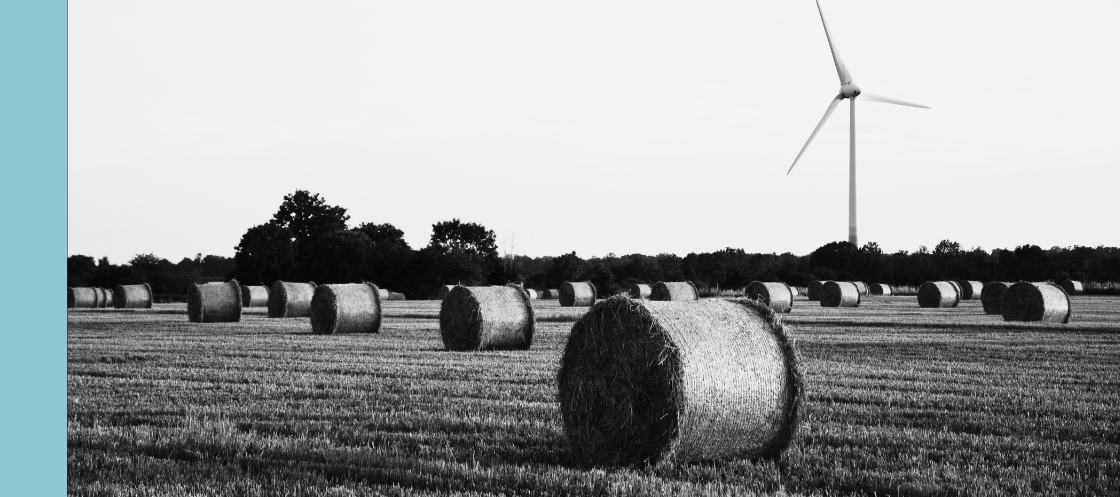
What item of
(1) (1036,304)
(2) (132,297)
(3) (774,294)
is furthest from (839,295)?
(2) (132,297)

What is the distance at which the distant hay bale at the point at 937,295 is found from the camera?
133 ft

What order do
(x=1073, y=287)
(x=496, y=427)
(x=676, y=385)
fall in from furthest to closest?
(x=1073, y=287), (x=496, y=427), (x=676, y=385)

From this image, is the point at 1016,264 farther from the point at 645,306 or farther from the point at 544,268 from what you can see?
the point at 645,306

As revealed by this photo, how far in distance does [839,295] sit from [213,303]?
25.2 m

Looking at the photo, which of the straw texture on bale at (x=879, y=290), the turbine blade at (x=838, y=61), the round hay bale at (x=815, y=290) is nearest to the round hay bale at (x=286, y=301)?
the turbine blade at (x=838, y=61)

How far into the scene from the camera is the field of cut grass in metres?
6.72

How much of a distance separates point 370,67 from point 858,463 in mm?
4662

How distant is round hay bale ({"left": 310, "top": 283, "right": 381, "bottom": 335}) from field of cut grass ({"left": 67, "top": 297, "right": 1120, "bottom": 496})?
566cm

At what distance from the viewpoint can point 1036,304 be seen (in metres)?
27.4

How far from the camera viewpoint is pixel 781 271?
71.2 meters

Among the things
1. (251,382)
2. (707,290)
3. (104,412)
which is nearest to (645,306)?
(104,412)

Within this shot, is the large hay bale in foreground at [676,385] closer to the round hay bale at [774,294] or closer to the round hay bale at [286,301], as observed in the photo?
the round hay bale at [286,301]

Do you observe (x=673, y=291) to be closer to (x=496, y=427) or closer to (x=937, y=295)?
(x=937, y=295)

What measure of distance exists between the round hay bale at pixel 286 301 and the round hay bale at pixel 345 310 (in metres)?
8.66
